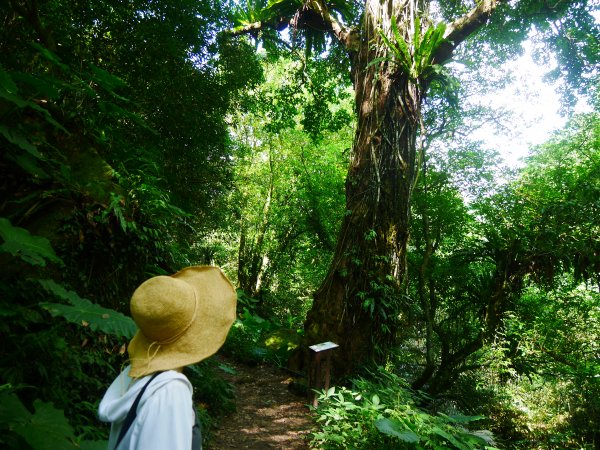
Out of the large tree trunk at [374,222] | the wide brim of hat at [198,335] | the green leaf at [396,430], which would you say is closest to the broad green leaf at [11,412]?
the wide brim of hat at [198,335]

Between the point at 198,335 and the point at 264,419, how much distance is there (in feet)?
13.1

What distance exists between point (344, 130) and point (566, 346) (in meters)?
8.62

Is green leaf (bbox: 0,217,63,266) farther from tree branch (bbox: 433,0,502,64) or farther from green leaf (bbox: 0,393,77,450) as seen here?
tree branch (bbox: 433,0,502,64)

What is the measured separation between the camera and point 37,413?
5.27 ft

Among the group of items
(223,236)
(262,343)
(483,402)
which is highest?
(223,236)

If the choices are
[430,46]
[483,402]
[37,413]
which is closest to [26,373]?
[37,413]

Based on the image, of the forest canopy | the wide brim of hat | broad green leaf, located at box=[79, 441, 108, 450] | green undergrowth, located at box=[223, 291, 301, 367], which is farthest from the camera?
green undergrowth, located at box=[223, 291, 301, 367]

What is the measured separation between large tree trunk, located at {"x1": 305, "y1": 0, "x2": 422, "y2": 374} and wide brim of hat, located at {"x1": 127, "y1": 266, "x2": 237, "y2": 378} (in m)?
4.06

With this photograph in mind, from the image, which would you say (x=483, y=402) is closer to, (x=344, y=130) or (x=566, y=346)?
(x=566, y=346)

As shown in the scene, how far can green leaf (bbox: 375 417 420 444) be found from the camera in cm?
267

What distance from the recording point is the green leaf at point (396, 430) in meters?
2.67

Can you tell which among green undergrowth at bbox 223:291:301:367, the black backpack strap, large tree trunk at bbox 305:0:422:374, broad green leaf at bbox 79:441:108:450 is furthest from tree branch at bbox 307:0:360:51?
the black backpack strap

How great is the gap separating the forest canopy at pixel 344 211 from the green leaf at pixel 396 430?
31mm

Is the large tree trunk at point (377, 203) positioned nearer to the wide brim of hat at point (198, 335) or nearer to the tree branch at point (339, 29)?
the tree branch at point (339, 29)
